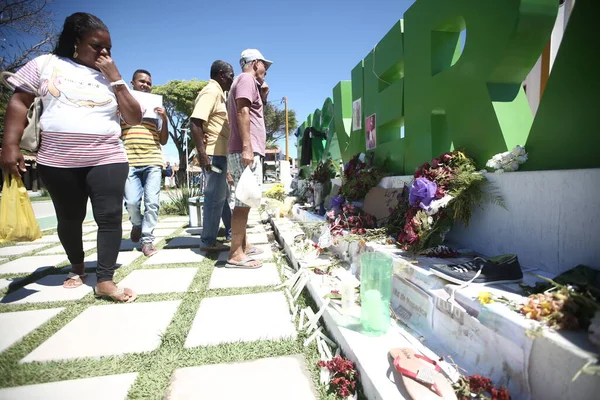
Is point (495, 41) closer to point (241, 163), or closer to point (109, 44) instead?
point (241, 163)

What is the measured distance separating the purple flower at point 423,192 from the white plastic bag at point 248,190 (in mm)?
1286

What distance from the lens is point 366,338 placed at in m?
1.52

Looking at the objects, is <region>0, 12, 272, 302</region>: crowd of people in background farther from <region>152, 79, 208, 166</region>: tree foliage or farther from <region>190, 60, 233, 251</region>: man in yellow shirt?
<region>152, 79, 208, 166</region>: tree foliage

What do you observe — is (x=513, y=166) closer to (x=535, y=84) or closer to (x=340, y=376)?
(x=340, y=376)

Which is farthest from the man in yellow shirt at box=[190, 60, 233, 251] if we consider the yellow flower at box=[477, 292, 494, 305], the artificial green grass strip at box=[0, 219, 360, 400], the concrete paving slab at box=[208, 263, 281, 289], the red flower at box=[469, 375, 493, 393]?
the red flower at box=[469, 375, 493, 393]

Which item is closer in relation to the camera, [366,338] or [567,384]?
[567,384]

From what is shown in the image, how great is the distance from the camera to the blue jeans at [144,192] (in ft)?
11.3

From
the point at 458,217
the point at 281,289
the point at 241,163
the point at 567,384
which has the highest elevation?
the point at 241,163

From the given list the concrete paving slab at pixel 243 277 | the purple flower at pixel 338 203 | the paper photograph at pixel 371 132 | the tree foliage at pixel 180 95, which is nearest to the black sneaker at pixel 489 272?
the concrete paving slab at pixel 243 277

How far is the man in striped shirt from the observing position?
3439mm

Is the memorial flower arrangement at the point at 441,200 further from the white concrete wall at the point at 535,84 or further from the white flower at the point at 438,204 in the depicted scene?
the white concrete wall at the point at 535,84

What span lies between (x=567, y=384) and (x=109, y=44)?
294 centimetres

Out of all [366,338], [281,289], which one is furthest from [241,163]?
[366,338]

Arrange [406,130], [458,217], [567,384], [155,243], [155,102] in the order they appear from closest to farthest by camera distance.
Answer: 1. [567,384]
2. [458,217]
3. [406,130]
4. [155,102]
5. [155,243]
